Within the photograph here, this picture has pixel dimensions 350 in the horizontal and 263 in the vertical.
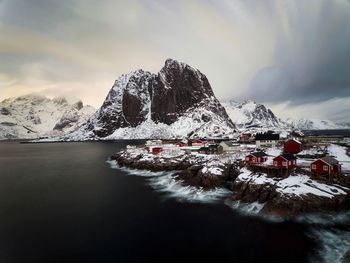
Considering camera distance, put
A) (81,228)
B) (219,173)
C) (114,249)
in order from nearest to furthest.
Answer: (114,249)
(81,228)
(219,173)

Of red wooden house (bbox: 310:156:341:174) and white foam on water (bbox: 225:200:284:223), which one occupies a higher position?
red wooden house (bbox: 310:156:341:174)

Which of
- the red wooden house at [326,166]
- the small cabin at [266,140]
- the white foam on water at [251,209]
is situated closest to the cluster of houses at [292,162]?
the red wooden house at [326,166]

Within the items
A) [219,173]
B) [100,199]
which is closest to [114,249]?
[100,199]

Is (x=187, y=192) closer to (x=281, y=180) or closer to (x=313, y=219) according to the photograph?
(x=281, y=180)

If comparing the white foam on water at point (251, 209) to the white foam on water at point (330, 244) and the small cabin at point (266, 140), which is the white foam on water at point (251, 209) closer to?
the white foam on water at point (330, 244)

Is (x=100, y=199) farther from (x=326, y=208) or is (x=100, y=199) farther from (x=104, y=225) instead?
(x=326, y=208)

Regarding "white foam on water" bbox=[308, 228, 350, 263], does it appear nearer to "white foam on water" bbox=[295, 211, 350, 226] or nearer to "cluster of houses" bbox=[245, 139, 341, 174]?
"white foam on water" bbox=[295, 211, 350, 226]

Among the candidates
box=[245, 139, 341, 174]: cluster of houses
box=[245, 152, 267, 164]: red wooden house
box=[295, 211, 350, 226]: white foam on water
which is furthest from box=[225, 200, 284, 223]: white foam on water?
box=[245, 152, 267, 164]: red wooden house

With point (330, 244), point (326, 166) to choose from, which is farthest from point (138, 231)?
point (326, 166)
